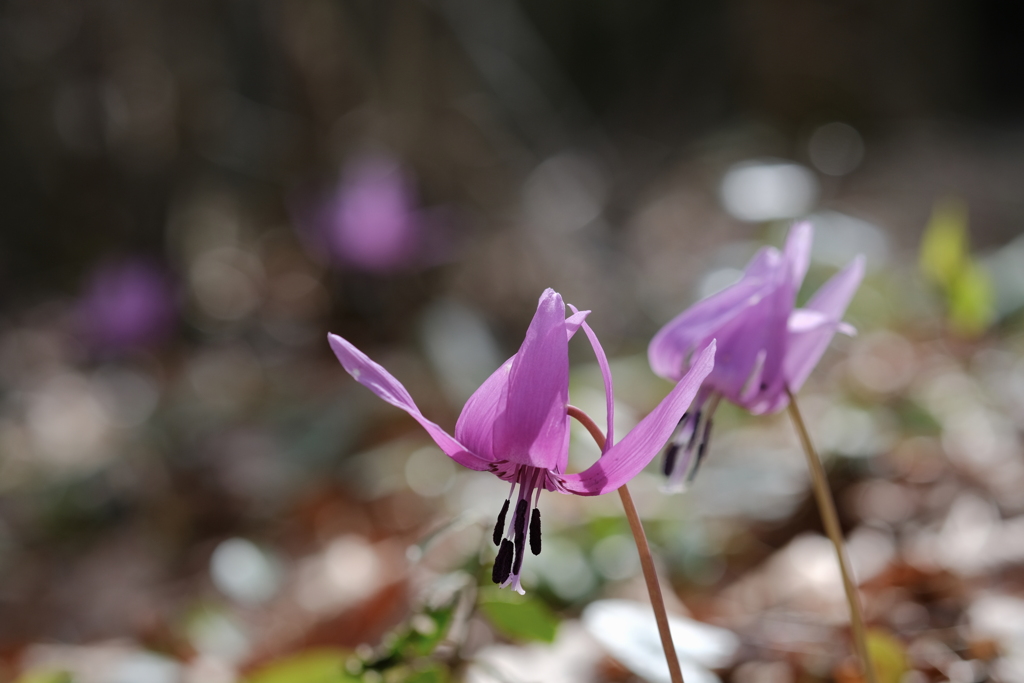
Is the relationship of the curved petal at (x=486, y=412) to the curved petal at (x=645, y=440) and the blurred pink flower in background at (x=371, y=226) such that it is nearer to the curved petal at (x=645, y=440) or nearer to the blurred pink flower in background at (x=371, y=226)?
the curved petal at (x=645, y=440)

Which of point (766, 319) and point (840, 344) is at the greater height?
point (840, 344)

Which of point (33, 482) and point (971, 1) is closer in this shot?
point (33, 482)

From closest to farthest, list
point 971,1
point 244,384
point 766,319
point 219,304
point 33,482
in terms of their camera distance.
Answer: point 766,319
point 33,482
point 244,384
point 219,304
point 971,1

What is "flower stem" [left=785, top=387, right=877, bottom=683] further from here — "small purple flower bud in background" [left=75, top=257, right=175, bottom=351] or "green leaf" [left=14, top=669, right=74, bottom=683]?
"small purple flower bud in background" [left=75, top=257, right=175, bottom=351]

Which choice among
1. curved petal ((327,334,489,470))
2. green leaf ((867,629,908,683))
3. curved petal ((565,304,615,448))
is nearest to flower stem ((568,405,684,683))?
curved petal ((565,304,615,448))

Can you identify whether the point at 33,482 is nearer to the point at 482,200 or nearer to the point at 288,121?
the point at 288,121

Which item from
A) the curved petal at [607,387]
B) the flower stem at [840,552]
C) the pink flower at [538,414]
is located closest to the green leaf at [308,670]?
the pink flower at [538,414]

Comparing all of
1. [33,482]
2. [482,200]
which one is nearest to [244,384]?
[33,482]

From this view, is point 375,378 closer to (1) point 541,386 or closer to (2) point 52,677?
(1) point 541,386
